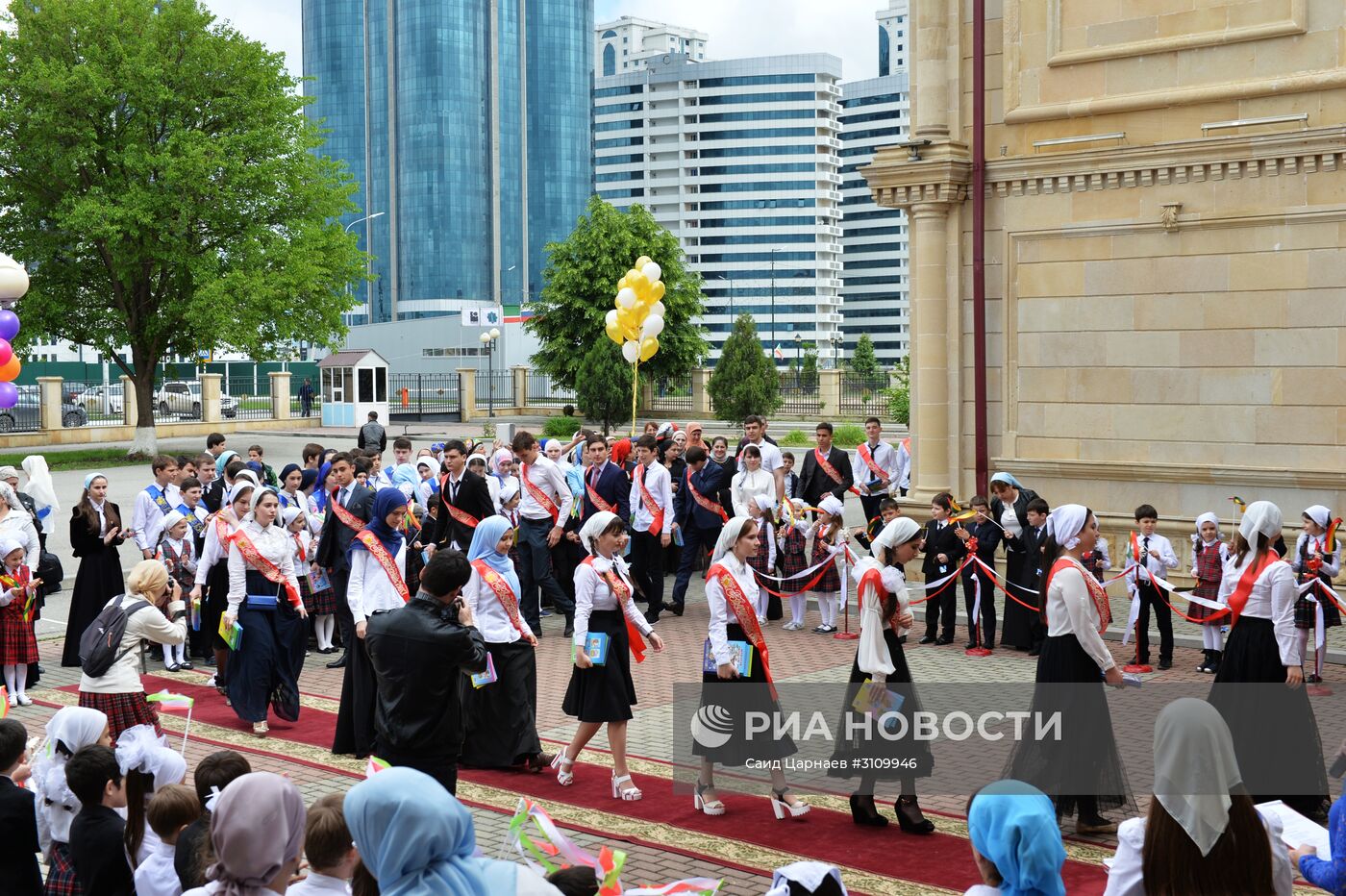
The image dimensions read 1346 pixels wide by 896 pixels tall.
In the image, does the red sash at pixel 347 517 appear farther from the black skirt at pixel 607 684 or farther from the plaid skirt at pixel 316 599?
the black skirt at pixel 607 684

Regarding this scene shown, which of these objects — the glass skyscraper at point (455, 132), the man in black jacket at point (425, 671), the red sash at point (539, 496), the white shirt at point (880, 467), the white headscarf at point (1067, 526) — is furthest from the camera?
the glass skyscraper at point (455, 132)

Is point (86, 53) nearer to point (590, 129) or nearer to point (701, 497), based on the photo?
point (701, 497)

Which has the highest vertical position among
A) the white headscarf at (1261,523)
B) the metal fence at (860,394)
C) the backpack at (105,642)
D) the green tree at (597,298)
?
the green tree at (597,298)

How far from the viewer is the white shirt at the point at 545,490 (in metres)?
15.9

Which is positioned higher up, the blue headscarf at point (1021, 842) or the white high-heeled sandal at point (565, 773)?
the blue headscarf at point (1021, 842)

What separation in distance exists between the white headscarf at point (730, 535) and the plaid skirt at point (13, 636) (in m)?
6.81

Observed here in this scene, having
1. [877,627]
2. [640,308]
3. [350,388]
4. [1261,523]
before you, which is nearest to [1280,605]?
[1261,523]

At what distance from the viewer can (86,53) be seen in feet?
115

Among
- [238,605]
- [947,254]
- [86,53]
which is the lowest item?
[238,605]

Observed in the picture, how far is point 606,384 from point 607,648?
35471 millimetres

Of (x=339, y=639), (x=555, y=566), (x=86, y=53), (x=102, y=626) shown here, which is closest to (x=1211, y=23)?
(x=555, y=566)

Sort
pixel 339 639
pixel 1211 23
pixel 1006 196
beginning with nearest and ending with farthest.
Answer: pixel 339 639 → pixel 1211 23 → pixel 1006 196

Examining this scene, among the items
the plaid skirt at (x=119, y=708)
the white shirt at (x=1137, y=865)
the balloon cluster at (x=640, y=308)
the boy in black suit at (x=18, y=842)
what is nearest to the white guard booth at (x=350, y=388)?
the balloon cluster at (x=640, y=308)

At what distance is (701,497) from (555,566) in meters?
2.02
